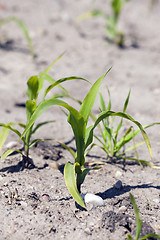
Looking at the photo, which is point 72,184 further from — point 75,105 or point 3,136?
point 75,105

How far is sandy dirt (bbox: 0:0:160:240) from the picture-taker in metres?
1.42

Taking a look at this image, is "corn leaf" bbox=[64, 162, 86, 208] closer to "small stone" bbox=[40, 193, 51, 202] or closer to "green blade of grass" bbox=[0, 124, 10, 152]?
"small stone" bbox=[40, 193, 51, 202]

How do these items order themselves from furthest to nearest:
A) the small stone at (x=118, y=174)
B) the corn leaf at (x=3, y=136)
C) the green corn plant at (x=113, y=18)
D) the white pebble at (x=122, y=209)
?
the green corn plant at (x=113, y=18) → the small stone at (x=118, y=174) → the corn leaf at (x=3, y=136) → the white pebble at (x=122, y=209)

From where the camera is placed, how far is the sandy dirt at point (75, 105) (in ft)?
4.67

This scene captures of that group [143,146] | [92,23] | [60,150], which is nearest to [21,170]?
[60,150]

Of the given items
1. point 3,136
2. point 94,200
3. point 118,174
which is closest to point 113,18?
point 118,174

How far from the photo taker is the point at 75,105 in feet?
8.59

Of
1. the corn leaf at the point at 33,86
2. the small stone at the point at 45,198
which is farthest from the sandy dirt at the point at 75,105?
Result: the corn leaf at the point at 33,86

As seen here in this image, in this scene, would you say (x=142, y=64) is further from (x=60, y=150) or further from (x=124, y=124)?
(x=60, y=150)

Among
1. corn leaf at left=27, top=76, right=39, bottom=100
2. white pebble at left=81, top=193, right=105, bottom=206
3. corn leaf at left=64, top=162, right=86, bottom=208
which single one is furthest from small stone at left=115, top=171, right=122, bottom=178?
corn leaf at left=27, top=76, right=39, bottom=100

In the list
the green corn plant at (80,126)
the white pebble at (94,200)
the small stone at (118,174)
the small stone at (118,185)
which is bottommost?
the white pebble at (94,200)

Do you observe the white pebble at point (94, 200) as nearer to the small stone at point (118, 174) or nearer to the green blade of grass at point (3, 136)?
the small stone at point (118, 174)

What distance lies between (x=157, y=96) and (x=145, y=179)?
1133mm

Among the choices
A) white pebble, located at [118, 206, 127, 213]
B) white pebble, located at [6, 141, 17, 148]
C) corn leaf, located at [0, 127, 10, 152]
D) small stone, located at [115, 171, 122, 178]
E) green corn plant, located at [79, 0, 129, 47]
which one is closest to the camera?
white pebble, located at [118, 206, 127, 213]
